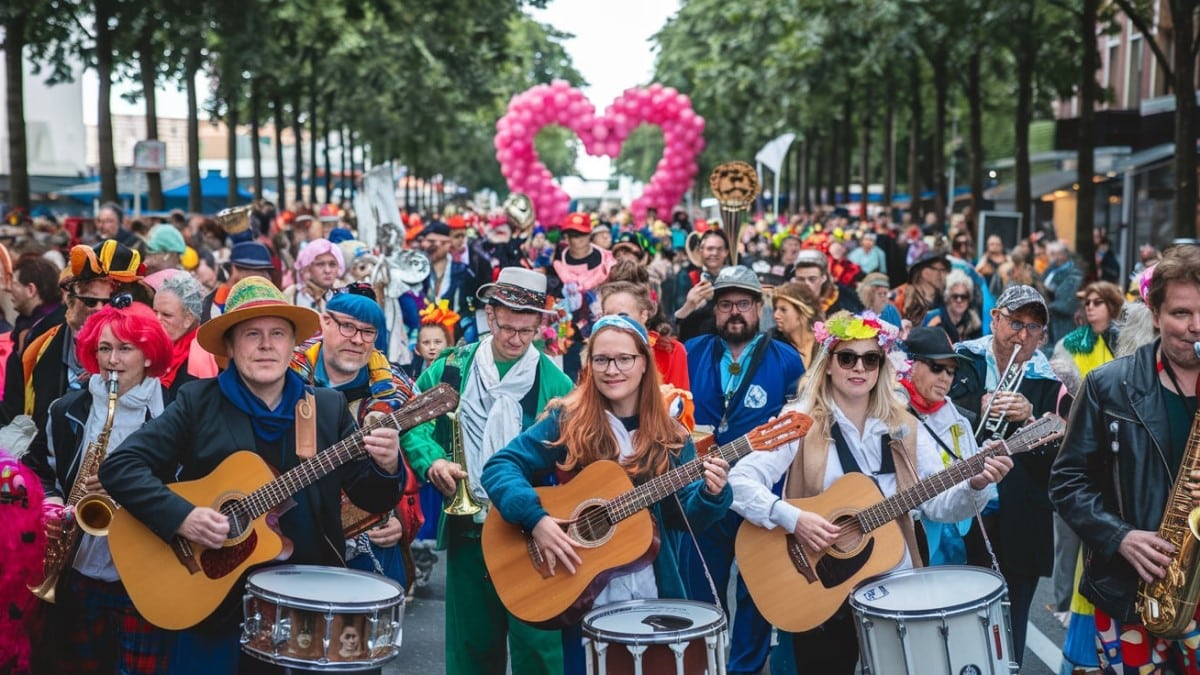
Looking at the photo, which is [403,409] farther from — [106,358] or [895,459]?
[895,459]

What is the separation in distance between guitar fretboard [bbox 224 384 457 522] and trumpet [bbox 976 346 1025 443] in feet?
9.00

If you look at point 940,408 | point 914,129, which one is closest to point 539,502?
point 940,408

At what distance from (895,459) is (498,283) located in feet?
6.21

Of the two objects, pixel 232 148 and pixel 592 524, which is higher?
pixel 232 148

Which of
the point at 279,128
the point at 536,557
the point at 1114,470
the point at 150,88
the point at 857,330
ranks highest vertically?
the point at 150,88

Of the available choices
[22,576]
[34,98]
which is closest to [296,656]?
[22,576]

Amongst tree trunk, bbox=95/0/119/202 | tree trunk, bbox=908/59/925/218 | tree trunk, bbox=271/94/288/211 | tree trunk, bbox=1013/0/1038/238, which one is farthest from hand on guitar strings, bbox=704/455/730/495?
tree trunk, bbox=271/94/288/211

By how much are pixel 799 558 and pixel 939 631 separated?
777mm

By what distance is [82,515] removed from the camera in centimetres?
536

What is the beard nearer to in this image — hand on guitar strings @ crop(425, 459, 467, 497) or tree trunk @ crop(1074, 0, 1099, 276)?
hand on guitar strings @ crop(425, 459, 467, 497)

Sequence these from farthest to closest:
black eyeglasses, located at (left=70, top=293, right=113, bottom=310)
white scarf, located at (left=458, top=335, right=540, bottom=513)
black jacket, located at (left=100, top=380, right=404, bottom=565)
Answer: black eyeglasses, located at (left=70, top=293, right=113, bottom=310)
white scarf, located at (left=458, top=335, right=540, bottom=513)
black jacket, located at (left=100, top=380, right=404, bottom=565)

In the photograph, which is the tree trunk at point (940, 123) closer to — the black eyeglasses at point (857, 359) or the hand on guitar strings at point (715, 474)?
the black eyeglasses at point (857, 359)

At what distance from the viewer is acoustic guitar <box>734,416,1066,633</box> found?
544 centimetres

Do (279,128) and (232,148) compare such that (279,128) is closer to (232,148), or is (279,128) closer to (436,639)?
(232,148)
